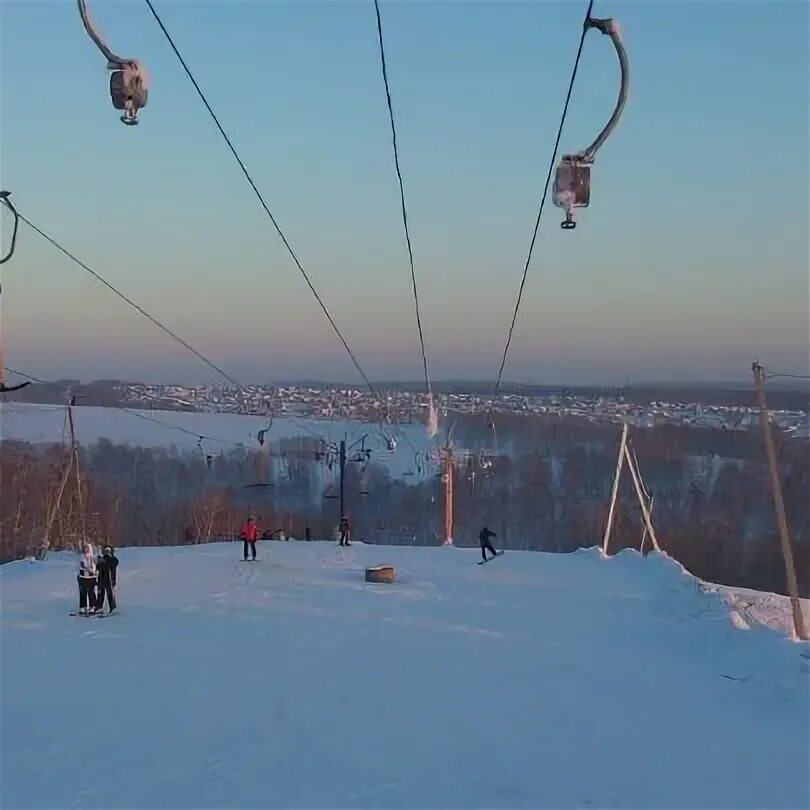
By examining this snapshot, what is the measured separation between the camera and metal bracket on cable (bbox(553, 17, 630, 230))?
5.52m

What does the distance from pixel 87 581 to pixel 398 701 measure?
23.1ft

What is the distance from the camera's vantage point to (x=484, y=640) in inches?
536

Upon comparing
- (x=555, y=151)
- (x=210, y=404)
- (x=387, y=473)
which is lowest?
(x=387, y=473)

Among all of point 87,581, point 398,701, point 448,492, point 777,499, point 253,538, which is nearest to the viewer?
point 398,701

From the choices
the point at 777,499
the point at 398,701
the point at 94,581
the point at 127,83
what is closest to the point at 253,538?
the point at 94,581

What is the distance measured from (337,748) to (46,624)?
25.9 ft

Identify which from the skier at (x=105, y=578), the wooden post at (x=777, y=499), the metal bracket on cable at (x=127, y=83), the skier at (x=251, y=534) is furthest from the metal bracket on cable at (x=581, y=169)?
the skier at (x=251, y=534)

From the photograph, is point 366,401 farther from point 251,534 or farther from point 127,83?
point 127,83

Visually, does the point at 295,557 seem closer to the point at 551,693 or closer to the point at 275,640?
the point at 275,640

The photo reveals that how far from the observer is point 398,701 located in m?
10.4

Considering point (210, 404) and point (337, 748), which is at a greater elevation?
point (210, 404)

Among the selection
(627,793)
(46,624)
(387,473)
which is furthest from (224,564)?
(387,473)

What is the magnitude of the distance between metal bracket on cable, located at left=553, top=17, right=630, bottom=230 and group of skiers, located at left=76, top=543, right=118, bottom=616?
11851 mm

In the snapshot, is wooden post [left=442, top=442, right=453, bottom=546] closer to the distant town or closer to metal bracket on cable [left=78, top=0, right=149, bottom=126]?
the distant town
